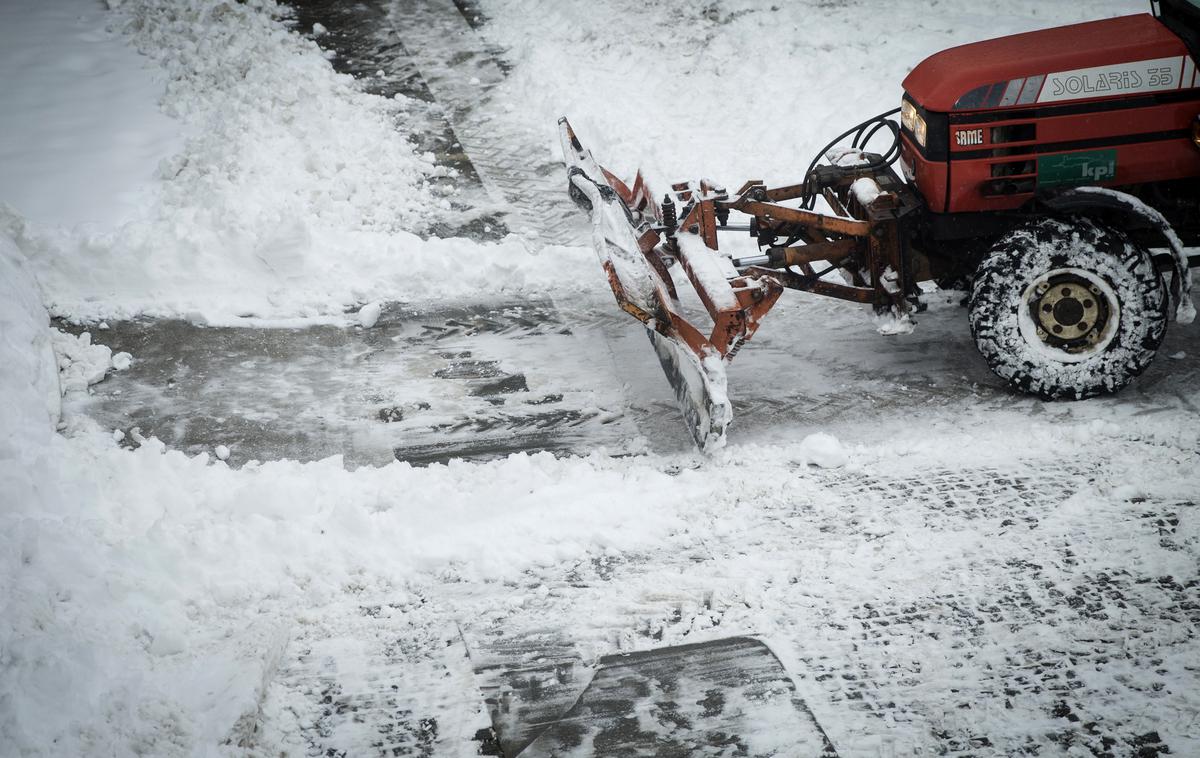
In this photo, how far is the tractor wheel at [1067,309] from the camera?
4492 millimetres

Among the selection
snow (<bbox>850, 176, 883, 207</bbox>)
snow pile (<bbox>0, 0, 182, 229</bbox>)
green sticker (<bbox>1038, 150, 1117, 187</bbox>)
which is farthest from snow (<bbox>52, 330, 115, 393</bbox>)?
green sticker (<bbox>1038, 150, 1117, 187</bbox>)

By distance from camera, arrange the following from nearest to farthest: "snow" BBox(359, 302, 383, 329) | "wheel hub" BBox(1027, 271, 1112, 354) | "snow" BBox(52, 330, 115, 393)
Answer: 1. "wheel hub" BBox(1027, 271, 1112, 354)
2. "snow" BBox(52, 330, 115, 393)
3. "snow" BBox(359, 302, 383, 329)

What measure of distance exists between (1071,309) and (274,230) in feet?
15.4

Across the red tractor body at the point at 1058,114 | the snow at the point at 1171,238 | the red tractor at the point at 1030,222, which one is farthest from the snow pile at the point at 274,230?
the snow at the point at 1171,238

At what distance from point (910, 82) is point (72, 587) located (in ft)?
14.8

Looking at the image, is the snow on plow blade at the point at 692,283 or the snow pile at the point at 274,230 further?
the snow pile at the point at 274,230

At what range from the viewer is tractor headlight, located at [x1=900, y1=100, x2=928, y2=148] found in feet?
16.0

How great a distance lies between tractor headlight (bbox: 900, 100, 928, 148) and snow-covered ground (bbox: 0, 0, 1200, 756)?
1.21m

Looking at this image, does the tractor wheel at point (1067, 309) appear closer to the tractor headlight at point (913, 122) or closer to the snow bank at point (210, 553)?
the tractor headlight at point (913, 122)

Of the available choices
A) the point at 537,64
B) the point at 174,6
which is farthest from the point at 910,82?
the point at 174,6

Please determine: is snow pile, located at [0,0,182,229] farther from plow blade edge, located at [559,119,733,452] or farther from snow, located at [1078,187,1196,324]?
snow, located at [1078,187,1196,324]

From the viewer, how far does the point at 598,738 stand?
3148mm

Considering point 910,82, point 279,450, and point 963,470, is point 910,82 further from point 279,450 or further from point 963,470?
point 279,450

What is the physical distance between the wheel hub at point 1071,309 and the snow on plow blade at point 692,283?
1288 mm
